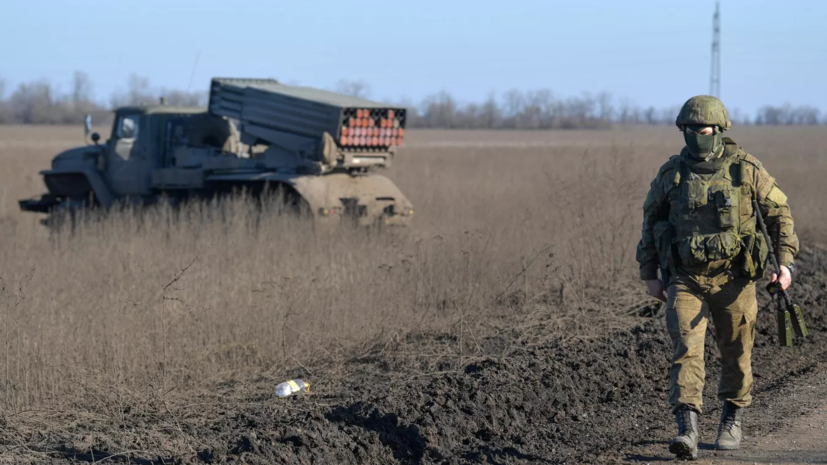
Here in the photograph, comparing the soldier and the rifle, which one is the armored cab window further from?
the rifle

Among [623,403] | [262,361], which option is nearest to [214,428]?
[262,361]

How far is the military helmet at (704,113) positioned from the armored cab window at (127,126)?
1062 cm

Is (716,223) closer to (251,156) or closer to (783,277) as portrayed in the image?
(783,277)

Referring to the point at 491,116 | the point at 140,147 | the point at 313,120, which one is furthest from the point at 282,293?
the point at 491,116

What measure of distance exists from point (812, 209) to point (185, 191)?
10.0 m

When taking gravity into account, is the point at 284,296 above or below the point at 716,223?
below

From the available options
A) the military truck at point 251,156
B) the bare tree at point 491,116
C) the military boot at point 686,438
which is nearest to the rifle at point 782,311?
the military boot at point 686,438

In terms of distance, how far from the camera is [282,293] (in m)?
7.63

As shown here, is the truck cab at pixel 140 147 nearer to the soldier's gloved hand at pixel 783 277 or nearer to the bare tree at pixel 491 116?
the soldier's gloved hand at pixel 783 277

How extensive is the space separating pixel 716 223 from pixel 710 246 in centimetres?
13

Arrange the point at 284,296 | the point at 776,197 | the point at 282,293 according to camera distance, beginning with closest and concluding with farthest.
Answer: the point at 776,197
the point at 282,293
the point at 284,296

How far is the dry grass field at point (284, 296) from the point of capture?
20.8ft

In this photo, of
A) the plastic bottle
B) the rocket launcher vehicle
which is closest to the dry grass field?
the plastic bottle

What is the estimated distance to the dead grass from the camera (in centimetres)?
639
